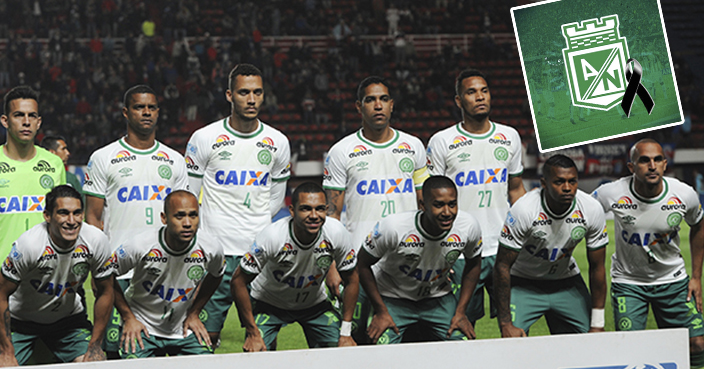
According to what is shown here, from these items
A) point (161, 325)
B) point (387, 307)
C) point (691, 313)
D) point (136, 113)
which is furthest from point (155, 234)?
point (691, 313)

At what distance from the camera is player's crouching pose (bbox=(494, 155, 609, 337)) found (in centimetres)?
537

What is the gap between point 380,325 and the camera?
17.3 feet

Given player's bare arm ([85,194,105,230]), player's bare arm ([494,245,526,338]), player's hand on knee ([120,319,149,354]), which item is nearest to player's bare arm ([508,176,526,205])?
player's bare arm ([494,245,526,338])

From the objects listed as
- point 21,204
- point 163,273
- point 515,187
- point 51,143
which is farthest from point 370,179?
point 51,143

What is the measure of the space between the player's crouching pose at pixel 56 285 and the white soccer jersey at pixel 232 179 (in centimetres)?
110

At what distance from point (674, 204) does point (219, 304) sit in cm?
358

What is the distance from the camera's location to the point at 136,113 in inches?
225

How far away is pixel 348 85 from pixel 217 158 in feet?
58.3

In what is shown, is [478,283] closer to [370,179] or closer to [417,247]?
[417,247]

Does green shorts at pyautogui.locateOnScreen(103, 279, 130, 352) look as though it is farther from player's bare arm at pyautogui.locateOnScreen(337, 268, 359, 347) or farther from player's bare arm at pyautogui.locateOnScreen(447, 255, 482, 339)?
player's bare arm at pyautogui.locateOnScreen(447, 255, 482, 339)

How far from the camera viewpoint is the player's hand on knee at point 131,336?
4999 millimetres

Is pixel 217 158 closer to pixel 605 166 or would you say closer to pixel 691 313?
pixel 691 313

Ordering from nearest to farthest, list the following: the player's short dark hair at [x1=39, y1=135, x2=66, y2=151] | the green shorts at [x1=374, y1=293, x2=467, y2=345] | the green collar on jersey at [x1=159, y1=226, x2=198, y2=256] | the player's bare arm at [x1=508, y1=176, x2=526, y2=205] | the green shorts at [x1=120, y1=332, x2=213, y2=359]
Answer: the green collar on jersey at [x1=159, y1=226, x2=198, y2=256]
the green shorts at [x1=120, y1=332, x2=213, y2=359]
the green shorts at [x1=374, y1=293, x2=467, y2=345]
the player's bare arm at [x1=508, y1=176, x2=526, y2=205]
the player's short dark hair at [x1=39, y1=135, x2=66, y2=151]

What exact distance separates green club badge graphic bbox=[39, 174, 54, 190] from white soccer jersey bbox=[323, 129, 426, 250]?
6.75 ft
